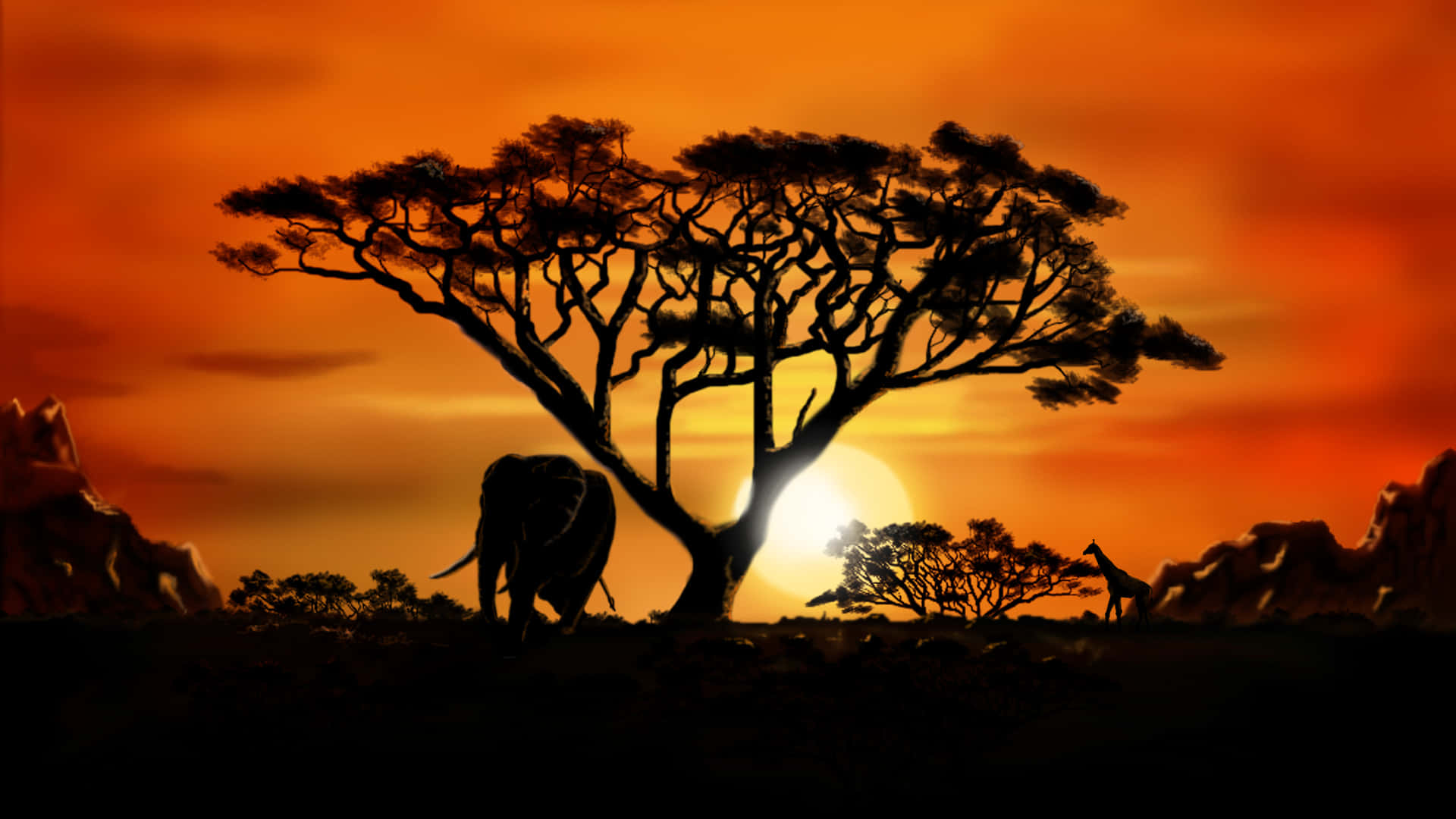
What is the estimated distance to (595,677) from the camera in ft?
50.5

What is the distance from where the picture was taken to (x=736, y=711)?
1413cm

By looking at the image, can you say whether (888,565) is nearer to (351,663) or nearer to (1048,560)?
(1048,560)

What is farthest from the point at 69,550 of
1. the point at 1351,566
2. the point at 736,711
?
the point at 1351,566

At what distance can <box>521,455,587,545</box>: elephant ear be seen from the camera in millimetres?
17906

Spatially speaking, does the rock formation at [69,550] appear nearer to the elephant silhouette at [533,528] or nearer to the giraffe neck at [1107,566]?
the elephant silhouette at [533,528]

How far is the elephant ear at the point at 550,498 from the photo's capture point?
17906 millimetres

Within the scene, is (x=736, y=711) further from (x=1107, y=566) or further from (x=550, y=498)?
(x=1107, y=566)

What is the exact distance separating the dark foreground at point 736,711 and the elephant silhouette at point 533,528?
89cm

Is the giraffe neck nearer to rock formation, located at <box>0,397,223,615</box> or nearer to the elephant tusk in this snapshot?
the elephant tusk

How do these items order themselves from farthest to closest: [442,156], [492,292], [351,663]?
[492,292], [442,156], [351,663]

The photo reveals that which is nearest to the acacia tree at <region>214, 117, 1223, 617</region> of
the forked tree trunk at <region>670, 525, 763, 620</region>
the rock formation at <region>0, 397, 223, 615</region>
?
the forked tree trunk at <region>670, 525, 763, 620</region>

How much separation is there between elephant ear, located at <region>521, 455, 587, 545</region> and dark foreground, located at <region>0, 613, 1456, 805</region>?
5.09 feet

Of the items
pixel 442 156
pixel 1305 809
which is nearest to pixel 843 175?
pixel 442 156

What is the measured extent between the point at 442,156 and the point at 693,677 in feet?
42.3
